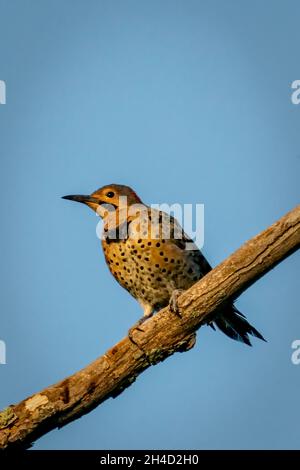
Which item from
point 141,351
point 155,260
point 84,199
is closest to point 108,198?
point 84,199

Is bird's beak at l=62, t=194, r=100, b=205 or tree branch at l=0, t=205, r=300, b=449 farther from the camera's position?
bird's beak at l=62, t=194, r=100, b=205

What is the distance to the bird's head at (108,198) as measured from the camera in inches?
255

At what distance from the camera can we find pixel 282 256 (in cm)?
392

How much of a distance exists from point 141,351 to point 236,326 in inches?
67.9

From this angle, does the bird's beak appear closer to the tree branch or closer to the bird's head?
the bird's head

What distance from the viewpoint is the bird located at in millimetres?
5820

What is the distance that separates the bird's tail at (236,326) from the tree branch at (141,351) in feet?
4.26

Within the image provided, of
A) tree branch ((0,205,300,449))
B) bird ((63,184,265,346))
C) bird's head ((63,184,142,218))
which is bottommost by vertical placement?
tree branch ((0,205,300,449))

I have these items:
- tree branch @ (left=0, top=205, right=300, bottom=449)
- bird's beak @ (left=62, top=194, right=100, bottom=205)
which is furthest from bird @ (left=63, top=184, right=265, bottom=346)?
tree branch @ (left=0, top=205, right=300, bottom=449)

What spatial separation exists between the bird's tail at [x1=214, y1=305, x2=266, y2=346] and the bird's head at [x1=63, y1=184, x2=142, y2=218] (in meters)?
1.71

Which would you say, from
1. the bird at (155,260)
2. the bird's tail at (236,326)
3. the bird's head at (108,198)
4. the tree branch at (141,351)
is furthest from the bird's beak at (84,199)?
the tree branch at (141,351)

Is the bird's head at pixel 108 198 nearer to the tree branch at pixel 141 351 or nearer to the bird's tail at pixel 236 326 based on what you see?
the bird's tail at pixel 236 326
